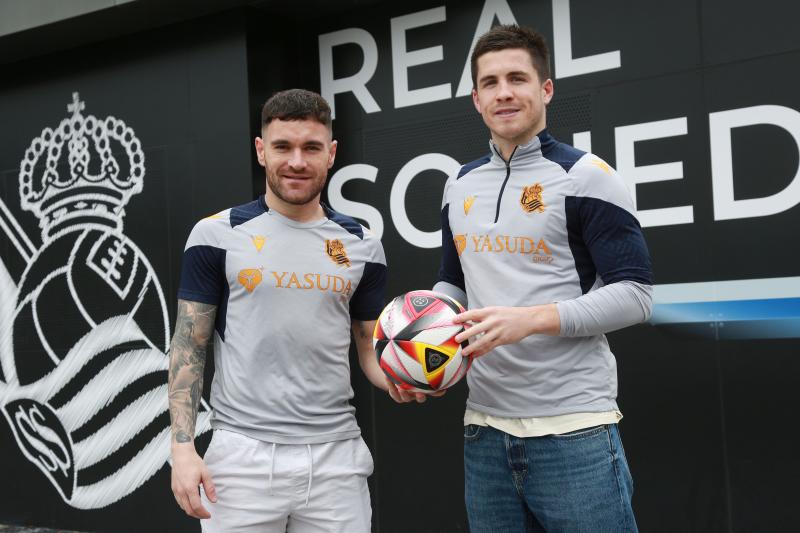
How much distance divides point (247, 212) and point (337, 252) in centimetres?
31

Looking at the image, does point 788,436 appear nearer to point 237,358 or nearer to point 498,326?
point 498,326

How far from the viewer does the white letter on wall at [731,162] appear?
3662 mm

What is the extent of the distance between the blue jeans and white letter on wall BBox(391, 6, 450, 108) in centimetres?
285

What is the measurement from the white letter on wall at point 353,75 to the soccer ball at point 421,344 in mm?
2849

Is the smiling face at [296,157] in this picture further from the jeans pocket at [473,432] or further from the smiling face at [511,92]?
the jeans pocket at [473,432]

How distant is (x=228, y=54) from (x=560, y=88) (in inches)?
82.6

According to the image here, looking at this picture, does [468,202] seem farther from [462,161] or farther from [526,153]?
[462,161]

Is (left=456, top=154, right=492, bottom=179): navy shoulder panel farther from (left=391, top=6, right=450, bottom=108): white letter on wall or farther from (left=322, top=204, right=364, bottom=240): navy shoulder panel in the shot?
(left=391, top=6, right=450, bottom=108): white letter on wall

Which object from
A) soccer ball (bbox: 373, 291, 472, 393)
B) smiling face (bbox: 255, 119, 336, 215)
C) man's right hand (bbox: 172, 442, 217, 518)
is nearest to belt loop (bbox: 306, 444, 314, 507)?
man's right hand (bbox: 172, 442, 217, 518)

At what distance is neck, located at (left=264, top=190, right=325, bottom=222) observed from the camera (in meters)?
2.44

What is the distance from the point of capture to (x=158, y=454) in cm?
519

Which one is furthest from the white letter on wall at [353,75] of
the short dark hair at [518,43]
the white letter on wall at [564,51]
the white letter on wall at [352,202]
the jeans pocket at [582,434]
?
the jeans pocket at [582,434]

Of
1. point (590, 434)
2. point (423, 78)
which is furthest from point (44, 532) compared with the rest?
A: point (590, 434)

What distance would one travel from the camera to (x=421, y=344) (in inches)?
81.2
